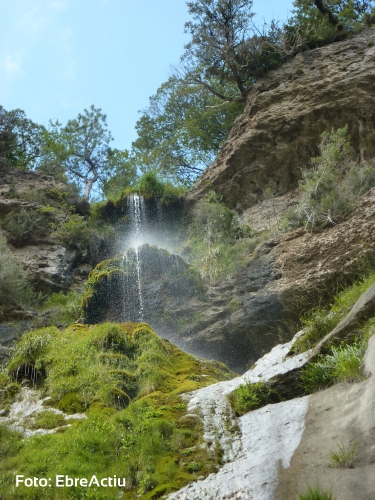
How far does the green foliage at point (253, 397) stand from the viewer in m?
8.49

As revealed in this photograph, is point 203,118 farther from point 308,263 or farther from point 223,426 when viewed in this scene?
point 223,426

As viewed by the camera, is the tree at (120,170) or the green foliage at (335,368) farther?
the tree at (120,170)

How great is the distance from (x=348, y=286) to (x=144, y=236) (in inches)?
422

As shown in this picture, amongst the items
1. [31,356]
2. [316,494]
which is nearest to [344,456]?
[316,494]

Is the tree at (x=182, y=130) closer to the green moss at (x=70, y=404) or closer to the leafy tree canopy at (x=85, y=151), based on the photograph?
the leafy tree canopy at (x=85, y=151)

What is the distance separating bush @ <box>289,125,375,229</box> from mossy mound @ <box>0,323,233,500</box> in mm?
4936

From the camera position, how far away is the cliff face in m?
18.8

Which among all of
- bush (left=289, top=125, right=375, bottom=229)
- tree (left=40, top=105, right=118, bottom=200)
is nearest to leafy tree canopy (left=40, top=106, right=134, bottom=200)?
tree (left=40, top=105, right=118, bottom=200)

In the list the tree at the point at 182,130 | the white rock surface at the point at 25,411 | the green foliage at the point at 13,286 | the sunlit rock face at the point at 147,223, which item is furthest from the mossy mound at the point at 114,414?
the tree at the point at 182,130

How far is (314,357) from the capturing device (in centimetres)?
861

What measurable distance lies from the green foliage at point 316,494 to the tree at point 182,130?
66.9 ft

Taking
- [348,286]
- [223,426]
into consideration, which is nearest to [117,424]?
[223,426]

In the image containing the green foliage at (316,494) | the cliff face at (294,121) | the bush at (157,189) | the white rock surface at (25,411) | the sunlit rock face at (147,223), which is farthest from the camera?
the bush at (157,189)

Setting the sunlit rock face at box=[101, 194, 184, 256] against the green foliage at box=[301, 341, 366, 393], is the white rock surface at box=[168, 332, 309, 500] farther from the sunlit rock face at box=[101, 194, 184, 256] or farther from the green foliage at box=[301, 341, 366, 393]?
the sunlit rock face at box=[101, 194, 184, 256]
